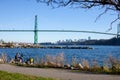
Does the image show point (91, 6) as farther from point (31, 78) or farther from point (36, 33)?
point (36, 33)

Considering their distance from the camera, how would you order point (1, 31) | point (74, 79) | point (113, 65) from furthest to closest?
1. point (1, 31)
2. point (113, 65)
3. point (74, 79)

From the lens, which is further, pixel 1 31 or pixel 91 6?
pixel 1 31

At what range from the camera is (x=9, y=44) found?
541 feet

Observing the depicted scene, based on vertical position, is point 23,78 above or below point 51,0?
below

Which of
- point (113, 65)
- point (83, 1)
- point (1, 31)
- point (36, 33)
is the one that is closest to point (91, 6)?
point (83, 1)

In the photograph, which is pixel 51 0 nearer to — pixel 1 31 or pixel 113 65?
pixel 113 65

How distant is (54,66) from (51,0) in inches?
503

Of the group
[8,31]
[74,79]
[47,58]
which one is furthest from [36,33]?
[74,79]

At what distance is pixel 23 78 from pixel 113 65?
7924 millimetres

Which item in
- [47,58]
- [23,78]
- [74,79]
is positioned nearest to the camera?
[23,78]

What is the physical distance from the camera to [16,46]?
536 feet

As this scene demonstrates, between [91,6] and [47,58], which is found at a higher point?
[91,6]

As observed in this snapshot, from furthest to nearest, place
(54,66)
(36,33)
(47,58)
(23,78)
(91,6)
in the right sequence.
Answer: (36,33), (47,58), (54,66), (23,78), (91,6)

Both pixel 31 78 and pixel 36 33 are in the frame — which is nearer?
pixel 31 78
